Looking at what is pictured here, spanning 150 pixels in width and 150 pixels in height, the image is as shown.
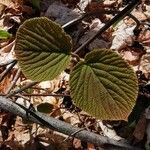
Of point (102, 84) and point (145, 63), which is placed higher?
point (102, 84)

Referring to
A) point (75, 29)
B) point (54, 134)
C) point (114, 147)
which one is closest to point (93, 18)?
point (75, 29)

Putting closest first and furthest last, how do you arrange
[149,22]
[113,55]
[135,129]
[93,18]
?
1. [113,55]
2. [135,129]
3. [149,22]
4. [93,18]

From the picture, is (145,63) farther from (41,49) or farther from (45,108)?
(41,49)

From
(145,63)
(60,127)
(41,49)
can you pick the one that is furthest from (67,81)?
(41,49)

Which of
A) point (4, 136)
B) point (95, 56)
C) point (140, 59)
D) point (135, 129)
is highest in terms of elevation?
point (95, 56)

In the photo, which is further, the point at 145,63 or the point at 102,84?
the point at 145,63

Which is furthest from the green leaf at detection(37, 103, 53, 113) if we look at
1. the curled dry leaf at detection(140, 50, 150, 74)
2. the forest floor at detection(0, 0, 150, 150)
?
the curled dry leaf at detection(140, 50, 150, 74)

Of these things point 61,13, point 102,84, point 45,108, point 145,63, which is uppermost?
point 102,84

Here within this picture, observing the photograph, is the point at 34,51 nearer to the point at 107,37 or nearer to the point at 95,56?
the point at 95,56
